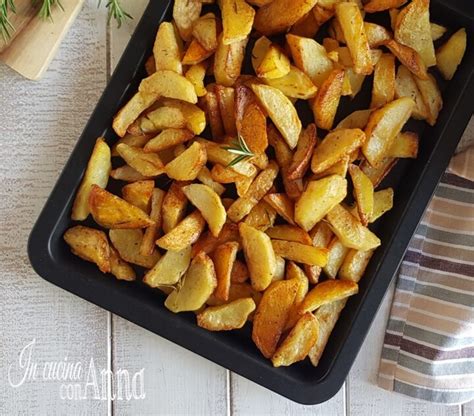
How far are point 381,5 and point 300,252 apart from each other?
452 millimetres

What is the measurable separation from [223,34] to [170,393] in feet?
2.26

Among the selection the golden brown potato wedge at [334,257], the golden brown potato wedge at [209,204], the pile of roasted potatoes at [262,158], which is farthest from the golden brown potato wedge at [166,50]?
the golden brown potato wedge at [334,257]

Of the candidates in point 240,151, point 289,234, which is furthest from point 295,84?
point 289,234

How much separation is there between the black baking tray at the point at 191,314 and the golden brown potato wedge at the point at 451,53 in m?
0.01

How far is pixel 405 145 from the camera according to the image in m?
1.22

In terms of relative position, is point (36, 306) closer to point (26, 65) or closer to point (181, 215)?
point (181, 215)

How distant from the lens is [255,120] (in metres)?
1.17

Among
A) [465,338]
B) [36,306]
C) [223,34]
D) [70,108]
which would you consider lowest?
[36,306]

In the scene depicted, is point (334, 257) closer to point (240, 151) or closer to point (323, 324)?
point (323, 324)

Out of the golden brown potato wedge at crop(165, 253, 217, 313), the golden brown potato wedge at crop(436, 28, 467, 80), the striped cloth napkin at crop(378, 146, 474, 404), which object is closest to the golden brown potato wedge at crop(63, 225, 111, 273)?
the golden brown potato wedge at crop(165, 253, 217, 313)

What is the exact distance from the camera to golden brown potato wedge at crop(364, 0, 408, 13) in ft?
3.92

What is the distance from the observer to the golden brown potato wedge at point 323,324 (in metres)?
1.24

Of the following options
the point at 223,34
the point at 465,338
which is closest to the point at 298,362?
the point at 465,338

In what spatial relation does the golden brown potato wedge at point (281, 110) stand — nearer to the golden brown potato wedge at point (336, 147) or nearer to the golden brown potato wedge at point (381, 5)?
the golden brown potato wedge at point (336, 147)
